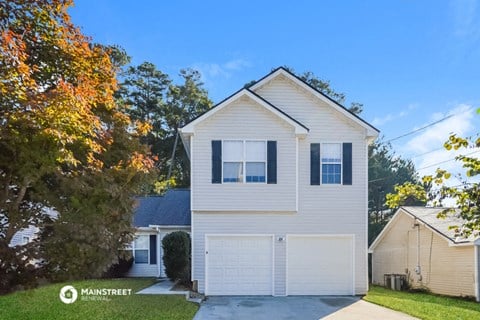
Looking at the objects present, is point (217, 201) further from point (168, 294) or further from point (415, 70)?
point (415, 70)

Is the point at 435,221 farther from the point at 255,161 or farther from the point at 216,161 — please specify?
the point at 216,161

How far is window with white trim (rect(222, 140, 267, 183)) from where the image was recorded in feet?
46.1

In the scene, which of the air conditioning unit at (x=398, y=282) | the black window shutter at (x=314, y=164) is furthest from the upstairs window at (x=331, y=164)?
the air conditioning unit at (x=398, y=282)

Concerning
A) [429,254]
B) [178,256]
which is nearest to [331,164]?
[178,256]

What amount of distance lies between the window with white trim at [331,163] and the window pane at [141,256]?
10.1 m

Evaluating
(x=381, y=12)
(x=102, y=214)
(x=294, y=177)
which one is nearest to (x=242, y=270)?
(x=294, y=177)

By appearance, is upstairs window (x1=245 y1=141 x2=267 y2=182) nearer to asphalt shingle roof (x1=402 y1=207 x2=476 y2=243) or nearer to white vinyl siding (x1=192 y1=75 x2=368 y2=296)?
white vinyl siding (x1=192 y1=75 x2=368 y2=296)

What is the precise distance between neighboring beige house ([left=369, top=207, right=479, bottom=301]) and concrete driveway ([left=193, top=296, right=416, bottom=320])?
4.60 meters

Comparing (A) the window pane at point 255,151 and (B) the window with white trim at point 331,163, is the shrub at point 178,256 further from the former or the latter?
Answer: (B) the window with white trim at point 331,163

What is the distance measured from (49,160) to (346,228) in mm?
11119

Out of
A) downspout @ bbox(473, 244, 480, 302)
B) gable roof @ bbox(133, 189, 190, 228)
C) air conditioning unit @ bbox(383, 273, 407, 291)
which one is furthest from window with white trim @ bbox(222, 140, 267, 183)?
air conditioning unit @ bbox(383, 273, 407, 291)

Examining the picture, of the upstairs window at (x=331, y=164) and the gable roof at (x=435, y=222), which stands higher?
the upstairs window at (x=331, y=164)

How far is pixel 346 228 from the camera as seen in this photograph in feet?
47.4

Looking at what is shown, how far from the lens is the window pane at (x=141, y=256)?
783 inches
